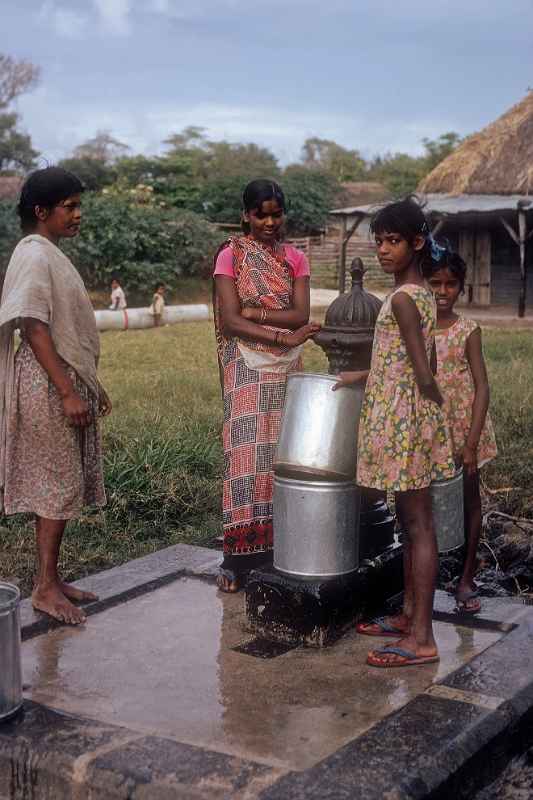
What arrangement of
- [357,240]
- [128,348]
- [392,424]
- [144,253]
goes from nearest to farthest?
1. [392,424]
2. [128,348]
3. [144,253]
4. [357,240]

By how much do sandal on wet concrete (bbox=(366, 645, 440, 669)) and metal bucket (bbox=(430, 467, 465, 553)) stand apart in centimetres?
49

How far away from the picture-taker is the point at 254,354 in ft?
12.8

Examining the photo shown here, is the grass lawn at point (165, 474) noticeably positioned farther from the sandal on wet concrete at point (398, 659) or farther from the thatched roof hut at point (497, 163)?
the thatched roof hut at point (497, 163)

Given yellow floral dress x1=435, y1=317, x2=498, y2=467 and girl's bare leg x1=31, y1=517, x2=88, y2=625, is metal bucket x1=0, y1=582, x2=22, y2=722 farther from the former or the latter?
yellow floral dress x1=435, y1=317, x2=498, y2=467

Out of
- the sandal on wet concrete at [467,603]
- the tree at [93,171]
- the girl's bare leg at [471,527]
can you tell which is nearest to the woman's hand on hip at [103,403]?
the girl's bare leg at [471,527]

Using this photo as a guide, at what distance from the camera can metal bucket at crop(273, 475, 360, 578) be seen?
3.48 metres

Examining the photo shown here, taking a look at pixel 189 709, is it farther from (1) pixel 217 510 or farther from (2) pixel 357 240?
(2) pixel 357 240

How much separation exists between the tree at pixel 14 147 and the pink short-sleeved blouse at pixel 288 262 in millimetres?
35701

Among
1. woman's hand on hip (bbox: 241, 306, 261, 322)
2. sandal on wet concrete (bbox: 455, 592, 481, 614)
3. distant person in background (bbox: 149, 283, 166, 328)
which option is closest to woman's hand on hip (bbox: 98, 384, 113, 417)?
woman's hand on hip (bbox: 241, 306, 261, 322)

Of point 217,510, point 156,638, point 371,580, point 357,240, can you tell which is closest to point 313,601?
point 371,580

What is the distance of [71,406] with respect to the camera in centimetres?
355

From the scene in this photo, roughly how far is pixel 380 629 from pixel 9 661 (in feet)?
4.69

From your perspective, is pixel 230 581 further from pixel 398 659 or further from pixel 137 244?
pixel 137 244

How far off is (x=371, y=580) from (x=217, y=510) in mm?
2102
